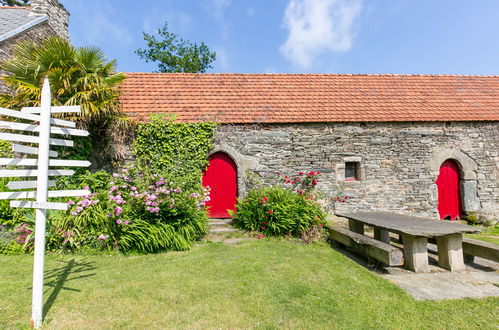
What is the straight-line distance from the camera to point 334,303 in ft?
11.2

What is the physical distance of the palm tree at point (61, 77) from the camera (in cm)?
625

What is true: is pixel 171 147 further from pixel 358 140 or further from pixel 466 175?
pixel 466 175

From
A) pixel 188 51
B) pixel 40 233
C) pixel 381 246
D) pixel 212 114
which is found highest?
pixel 188 51

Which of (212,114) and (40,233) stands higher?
(212,114)

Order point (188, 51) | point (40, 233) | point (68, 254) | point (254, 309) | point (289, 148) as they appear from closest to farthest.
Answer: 1. point (40, 233)
2. point (254, 309)
3. point (68, 254)
4. point (289, 148)
5. point (188, 51)

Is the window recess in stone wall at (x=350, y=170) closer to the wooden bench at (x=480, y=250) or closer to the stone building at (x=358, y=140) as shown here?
the stone building at (x=358, y=140)

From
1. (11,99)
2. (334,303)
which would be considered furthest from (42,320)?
(11,99)

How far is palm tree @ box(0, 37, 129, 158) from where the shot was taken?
625 centimetres

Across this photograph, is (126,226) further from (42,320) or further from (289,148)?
(289,148)

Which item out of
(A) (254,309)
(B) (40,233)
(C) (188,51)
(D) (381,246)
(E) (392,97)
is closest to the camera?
(B) (40,233)

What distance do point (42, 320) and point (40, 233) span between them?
0.98m

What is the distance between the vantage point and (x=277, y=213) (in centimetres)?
670

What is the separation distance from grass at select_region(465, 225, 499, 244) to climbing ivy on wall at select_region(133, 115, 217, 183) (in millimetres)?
7587

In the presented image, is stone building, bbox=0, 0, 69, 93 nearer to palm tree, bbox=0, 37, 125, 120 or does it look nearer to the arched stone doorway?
palm tree, bbox=0, 37, 125, 120
